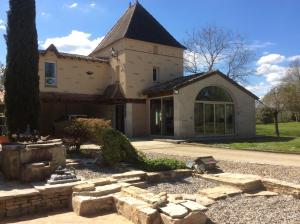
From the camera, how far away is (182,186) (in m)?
8.62

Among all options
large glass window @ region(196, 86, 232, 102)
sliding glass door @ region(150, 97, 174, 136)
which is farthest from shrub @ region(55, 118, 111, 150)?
large glass window @ region(196, 86, 232, 102)

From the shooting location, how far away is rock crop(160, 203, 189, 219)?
531 centimetres

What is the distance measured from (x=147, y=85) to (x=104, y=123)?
15.4 meters

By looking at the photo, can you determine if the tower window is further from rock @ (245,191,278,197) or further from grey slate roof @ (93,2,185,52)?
rock @ (245,191,278,197)

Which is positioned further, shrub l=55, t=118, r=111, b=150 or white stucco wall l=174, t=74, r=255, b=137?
white stucco wall l=174, t=74, r=255, b=137

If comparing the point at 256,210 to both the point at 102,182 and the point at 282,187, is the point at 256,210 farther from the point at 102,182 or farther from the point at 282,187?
the point at 102,182

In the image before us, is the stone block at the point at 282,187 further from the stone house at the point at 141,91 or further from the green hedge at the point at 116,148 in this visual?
the stone house at the point at 141,91

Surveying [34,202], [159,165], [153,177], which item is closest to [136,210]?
[34,202]

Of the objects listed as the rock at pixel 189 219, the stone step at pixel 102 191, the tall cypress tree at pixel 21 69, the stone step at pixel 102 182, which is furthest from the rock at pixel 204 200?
the tall cypress tree at pixel 21 69

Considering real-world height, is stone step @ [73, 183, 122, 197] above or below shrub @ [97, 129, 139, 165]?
below

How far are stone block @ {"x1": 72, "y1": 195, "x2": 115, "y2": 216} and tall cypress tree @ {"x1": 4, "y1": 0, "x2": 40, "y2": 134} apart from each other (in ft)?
22.3

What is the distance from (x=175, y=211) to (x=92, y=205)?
5.89 ft

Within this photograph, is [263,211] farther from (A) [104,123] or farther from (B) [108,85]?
(B) [108,85]

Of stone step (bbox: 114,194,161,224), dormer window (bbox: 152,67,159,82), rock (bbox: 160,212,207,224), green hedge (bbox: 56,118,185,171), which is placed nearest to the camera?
rock (bbox: 160,212,207,224)
